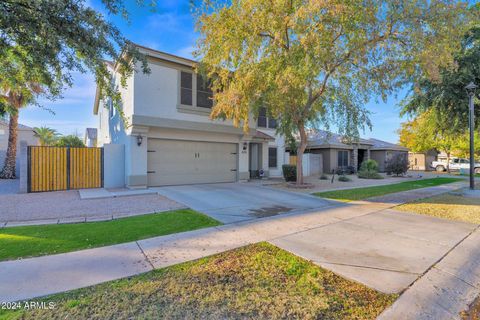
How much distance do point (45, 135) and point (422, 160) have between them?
50.4m

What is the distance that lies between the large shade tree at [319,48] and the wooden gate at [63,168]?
619cm

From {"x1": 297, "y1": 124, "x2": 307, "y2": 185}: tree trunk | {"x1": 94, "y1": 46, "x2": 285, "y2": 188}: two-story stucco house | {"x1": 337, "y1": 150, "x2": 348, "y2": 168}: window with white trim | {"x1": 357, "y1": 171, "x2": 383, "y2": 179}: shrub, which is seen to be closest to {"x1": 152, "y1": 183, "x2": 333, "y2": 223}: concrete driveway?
{"x1": 94, "y1": 46, "x2": 285, "y2": 188}: two-story stucco house

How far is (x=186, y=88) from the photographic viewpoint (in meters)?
11.9

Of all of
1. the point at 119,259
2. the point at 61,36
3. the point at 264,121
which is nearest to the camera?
the point at 119,259

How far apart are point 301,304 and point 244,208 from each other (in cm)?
480

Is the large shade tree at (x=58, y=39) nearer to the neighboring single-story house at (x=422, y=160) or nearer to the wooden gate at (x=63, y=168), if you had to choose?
the wooden gate at (x=63, y=168)

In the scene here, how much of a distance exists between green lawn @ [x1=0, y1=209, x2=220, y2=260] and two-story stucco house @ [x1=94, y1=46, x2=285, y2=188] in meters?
5.36

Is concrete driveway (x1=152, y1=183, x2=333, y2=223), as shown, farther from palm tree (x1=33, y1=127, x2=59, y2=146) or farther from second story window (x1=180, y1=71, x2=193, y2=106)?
palm tree (x1=33, y1=127, x2=59, y2=146)

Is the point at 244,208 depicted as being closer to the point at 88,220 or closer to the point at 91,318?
the point at 88,220

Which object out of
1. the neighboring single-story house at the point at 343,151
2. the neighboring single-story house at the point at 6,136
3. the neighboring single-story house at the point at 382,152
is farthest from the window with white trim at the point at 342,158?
the neighboring single-story house at the point at 6,136

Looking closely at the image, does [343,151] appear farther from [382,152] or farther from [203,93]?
[203,93]

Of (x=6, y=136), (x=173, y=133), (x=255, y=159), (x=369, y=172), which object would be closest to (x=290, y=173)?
(x=255, y=159)

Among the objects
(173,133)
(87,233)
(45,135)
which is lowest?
(87,233)

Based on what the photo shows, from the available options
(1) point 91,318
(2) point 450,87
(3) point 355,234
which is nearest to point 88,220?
(1) point 91,318
